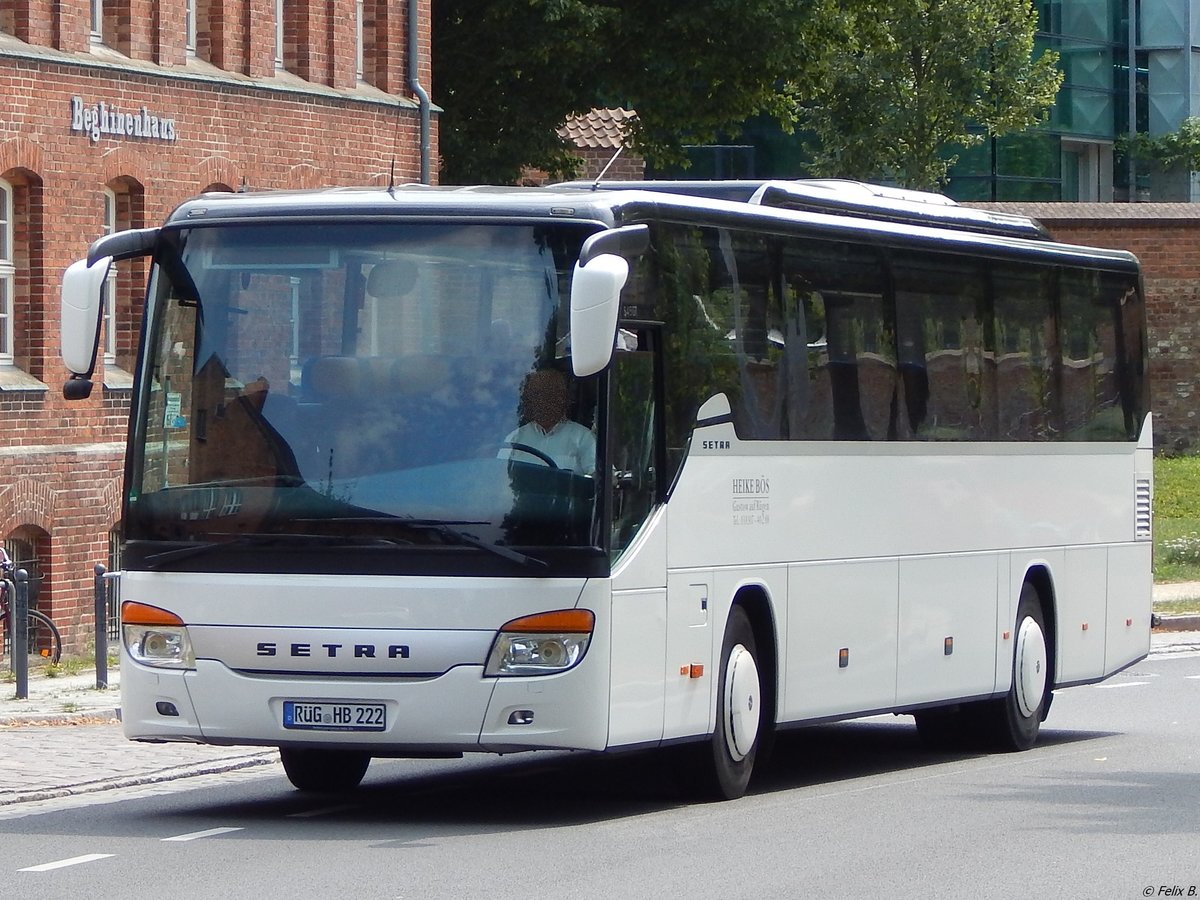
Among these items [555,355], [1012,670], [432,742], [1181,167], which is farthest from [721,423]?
[1181,167]

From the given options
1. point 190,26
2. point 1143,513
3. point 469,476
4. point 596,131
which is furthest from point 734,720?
point 596,131

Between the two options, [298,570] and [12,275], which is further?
[12,275]

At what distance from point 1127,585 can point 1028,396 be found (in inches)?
91.4

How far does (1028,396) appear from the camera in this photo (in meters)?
16.3

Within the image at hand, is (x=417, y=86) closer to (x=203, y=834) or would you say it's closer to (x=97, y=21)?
(x=97, y=21)

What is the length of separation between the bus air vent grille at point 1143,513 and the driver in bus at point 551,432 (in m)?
7.69

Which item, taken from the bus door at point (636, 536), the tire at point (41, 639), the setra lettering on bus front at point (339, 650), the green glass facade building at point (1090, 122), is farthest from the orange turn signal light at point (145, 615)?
the green glass facade building at point (1090, 122)

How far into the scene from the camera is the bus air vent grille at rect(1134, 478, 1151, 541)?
18125mm

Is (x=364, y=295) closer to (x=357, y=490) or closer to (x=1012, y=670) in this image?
(x=357, y=490)

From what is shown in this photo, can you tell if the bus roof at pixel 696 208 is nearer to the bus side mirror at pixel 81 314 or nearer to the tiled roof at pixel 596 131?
the bus side mirror at pixel 81 314

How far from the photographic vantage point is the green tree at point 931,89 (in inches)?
2037

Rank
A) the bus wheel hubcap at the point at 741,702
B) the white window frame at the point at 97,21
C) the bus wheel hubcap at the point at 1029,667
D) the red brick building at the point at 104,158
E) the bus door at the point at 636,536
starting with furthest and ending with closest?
the white window frame at the point at 97,21 < the red brick building at the point at 104,158 < the bus wheel hubcap at the point at 1029,667 < the bus wheel hubcap at the point at 741,702 < the bus door at the point at 636,536

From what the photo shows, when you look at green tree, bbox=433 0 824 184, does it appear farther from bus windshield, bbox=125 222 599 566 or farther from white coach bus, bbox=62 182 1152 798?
bus windshield, bbox=125 222 599 566

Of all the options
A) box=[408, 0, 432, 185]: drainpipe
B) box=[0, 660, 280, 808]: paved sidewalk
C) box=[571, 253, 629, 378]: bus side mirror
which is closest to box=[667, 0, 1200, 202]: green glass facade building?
box=[408, 0, 432, 185]: drainpipe
